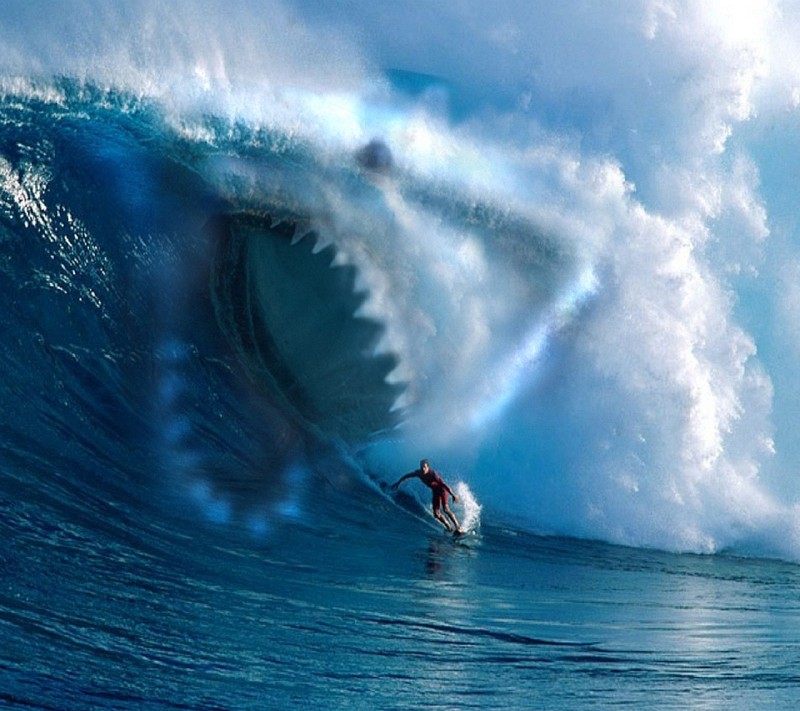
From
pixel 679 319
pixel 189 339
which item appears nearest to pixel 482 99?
pixel 679 319

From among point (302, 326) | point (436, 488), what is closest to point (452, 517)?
point (436, 488)

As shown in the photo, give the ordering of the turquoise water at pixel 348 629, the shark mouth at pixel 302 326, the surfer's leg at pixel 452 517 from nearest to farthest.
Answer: the turquoise water at pixel 348 629, the surfer's leg at pixel 452 517, the shark mouth at pixel 302 326

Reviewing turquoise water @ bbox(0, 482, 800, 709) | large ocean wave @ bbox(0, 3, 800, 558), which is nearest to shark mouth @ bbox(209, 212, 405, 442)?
large ocean wave @ bbox(0, 3, 800, 558)

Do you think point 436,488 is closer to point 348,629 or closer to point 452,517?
point 452,517

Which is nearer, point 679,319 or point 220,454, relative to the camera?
point 220,454

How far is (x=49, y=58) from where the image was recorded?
41.8ft

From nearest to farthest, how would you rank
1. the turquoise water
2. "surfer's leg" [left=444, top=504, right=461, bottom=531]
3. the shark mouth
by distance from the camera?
the turquoise water, "surfer's leg" [left=444, top=504, right=461, bottom=531], the shark mouth

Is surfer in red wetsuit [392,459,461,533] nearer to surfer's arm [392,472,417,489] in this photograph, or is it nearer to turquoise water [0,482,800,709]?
surfer's arm [392,472,417,489]

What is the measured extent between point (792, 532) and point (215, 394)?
5.95 meters

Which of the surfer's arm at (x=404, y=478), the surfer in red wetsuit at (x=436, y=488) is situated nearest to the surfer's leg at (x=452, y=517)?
the surfer in red wetsuit at (x=436, y=488)

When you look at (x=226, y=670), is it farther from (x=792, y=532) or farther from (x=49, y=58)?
(x=49, y=58)

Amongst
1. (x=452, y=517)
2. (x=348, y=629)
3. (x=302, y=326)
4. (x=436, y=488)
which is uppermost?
(x=302, y=326)

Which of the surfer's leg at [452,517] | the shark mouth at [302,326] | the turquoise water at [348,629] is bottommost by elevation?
the turquoise water at [348,629]

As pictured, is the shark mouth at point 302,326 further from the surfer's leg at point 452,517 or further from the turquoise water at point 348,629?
the turquoise water at point 348,629
